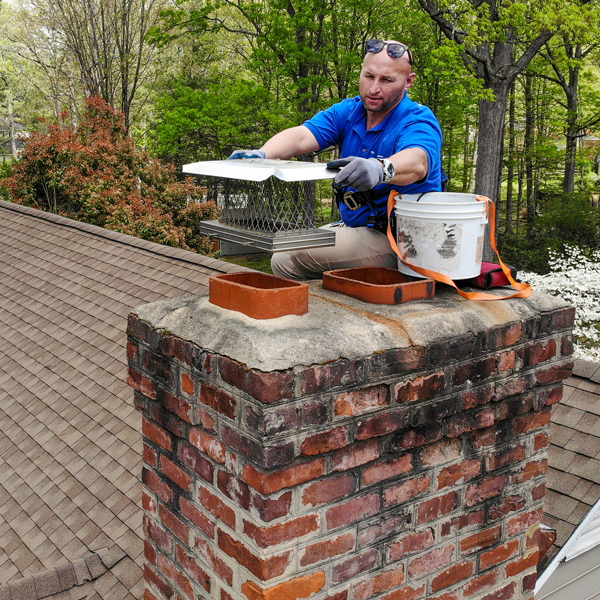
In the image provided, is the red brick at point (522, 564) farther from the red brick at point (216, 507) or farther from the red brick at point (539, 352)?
the red brick at point (216, 507)

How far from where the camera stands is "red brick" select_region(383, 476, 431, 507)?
1.69 metres

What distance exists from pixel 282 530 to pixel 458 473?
614mm

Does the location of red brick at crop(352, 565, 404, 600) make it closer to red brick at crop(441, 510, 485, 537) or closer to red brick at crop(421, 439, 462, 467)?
red brick at crop(441, 510, 485, 537)

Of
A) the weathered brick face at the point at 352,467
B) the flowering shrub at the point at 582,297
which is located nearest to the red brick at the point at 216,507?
the weathered brick face at the point at 352,467

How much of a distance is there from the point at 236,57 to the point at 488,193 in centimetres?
2018

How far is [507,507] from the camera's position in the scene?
1.97 meters

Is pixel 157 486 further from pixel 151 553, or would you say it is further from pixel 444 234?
pixel 444 234

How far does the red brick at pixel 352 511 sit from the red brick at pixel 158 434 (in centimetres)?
54

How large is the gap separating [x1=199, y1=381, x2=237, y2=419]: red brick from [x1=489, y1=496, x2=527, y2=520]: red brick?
0.96 m

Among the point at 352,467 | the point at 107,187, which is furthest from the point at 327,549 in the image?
the point at 107,187

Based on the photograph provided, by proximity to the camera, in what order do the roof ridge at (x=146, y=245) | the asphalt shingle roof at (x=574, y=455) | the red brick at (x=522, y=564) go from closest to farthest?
A: the red brick at (x=522, y=564) → the asphalt shingle roof at (x=574, y=455) → the roof ridge at (x=146, y=245)

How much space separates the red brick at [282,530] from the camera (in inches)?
58.3

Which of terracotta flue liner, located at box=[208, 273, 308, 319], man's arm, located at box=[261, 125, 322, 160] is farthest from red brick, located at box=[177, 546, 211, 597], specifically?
man's arm, located at box=[261, 125, 322, 160]

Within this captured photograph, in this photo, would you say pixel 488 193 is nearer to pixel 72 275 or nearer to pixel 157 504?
pixel 72 275
